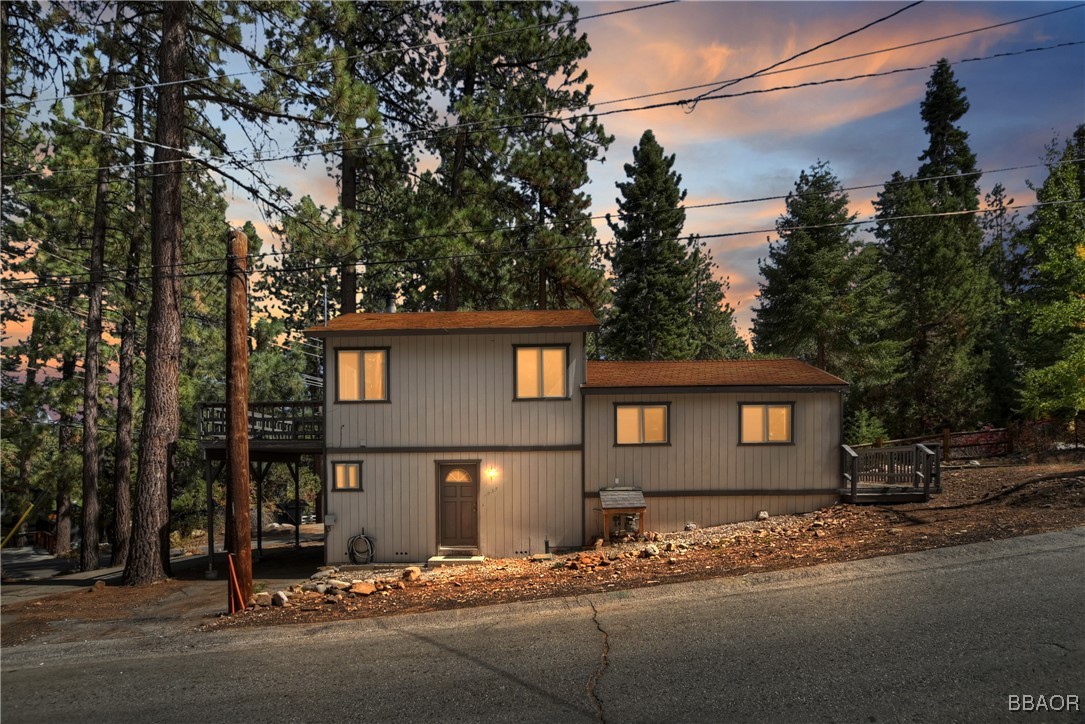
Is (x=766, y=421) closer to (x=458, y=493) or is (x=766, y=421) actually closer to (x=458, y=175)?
(x=458, y=493)

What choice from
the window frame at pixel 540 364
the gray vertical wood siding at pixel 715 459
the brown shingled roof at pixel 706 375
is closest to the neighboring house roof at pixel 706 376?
the brown shingled roof at pixel 706 375

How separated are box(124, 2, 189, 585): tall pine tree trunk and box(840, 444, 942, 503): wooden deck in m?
18.0

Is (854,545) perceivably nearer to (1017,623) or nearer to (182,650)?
(1017,623)

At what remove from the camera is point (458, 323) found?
16.9 metres

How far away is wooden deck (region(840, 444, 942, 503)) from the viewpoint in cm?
1652

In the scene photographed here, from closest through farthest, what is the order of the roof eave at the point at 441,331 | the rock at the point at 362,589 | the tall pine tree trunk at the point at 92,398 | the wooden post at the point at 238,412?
the wooden post at the point at 238,412, the rock at the point at 362,589, the roof eave at the point at 441,331, the tall pine tree trunk at the point at 92,398

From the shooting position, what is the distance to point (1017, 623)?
7.74 meters

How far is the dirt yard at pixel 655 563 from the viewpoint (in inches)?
437

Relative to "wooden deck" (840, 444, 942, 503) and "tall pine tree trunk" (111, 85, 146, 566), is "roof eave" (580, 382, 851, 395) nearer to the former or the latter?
"wooden deck" (840, 444, 942, 503)

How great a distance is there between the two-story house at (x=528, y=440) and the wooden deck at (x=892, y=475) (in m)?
0.45

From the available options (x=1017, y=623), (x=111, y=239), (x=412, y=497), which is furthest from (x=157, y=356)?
(x=1017, y=623)

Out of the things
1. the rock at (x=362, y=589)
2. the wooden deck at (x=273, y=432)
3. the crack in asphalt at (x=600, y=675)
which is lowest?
the rock at (x=362, y=589)

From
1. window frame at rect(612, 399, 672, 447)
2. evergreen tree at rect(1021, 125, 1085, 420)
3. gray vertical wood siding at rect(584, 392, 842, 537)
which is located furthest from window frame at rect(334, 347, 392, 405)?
evergreen tree at rect(1021, 125, 1085, 420)

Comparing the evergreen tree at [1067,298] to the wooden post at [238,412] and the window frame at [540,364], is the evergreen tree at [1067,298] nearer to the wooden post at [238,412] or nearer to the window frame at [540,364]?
the window frame at [540,364]
